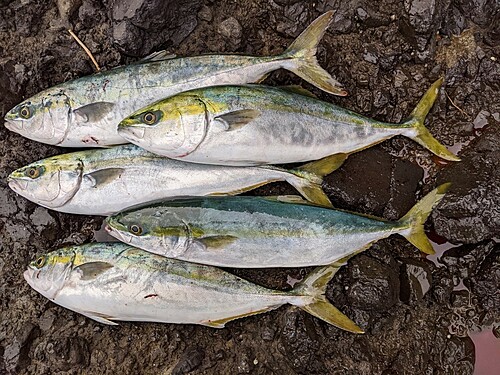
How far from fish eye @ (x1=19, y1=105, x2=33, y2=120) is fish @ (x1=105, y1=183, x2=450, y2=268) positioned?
1.25 m

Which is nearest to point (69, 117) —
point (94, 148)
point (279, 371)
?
point (94, 148)

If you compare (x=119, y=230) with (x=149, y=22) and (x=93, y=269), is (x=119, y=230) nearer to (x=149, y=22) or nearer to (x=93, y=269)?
(x=93, y=269)

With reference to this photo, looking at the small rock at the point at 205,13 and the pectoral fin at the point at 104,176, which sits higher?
the small rock at the point at 205,13

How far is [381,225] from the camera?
4.31 metres

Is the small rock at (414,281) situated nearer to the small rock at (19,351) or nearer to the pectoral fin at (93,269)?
the pectoral fin at (93,269)

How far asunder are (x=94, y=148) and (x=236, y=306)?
1927 mm

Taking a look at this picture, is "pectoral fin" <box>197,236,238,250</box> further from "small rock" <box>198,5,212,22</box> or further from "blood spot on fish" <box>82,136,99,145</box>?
"small rock" <box>198,5,212,22</box>

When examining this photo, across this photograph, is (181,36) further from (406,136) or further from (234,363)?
(234,363)

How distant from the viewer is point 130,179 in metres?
4.34

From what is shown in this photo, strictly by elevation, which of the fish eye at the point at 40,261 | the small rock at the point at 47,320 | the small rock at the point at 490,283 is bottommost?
the small rock at the point at 490,283

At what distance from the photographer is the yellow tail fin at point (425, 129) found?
4547 millimetres

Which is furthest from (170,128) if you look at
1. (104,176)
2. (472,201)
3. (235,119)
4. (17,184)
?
(472,201)

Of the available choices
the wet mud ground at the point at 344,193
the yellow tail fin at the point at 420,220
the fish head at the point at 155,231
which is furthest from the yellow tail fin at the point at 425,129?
the fish head at the point at 155,231

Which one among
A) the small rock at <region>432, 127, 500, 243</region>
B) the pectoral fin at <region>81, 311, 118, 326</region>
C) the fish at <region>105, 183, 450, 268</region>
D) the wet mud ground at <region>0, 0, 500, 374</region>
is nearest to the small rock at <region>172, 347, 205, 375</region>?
the wet mud ground at <region>0, 0, 500, 374</region>
